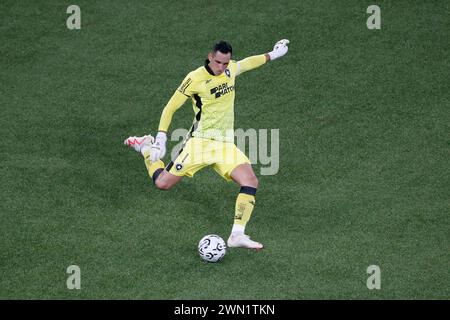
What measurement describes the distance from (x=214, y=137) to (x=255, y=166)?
2.54 meters

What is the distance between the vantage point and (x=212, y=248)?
12.5 metres

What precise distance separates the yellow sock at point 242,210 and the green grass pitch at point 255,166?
1.42 feet

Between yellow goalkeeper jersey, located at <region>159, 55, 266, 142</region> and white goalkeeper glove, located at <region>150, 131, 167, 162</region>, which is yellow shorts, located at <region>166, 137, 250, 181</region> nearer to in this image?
yellow goalkeeper jersey, located at <region>159, 55, 266, 142</region>

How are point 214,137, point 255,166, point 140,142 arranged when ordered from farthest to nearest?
point 255,166 < point 140,142 < point 214,137

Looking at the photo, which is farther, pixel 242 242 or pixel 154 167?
pixel 154 167

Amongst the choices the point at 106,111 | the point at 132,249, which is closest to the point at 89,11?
the point at 106,111

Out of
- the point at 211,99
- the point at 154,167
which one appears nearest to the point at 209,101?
the point at 211,99

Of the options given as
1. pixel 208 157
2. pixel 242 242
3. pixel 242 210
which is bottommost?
pixel 242 242

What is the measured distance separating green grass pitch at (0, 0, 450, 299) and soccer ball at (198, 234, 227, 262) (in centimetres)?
16

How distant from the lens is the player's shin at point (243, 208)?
13172mm
